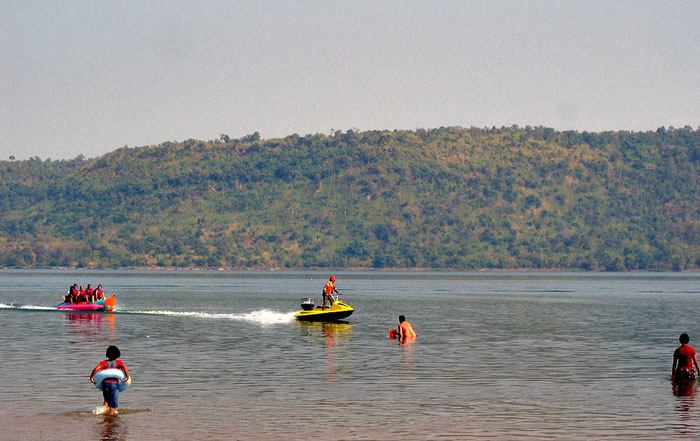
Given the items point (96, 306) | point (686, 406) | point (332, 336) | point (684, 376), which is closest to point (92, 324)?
point (96, 306)

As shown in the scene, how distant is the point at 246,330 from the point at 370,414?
1561 inches

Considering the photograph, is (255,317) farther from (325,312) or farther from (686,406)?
(686,406)

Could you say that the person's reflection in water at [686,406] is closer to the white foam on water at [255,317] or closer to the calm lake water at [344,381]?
the calm lake water at [344,381]

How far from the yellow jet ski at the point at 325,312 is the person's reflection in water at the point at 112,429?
4329 cm

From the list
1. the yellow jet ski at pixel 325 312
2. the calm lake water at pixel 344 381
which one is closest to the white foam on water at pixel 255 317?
the calm lake water at pixel 344 381

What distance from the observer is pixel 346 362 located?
167 ft

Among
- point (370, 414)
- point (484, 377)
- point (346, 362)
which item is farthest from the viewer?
point (346, 362)

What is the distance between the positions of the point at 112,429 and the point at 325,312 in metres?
45.8

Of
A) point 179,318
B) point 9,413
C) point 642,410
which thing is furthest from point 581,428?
point 179,318

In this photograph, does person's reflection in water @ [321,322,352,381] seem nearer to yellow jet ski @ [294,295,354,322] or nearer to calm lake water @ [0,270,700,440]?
calm lake water @ [0,270,700,440]

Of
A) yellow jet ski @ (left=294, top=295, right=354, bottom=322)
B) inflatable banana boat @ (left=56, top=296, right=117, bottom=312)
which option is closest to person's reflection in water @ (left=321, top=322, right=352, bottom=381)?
yellow jet ski @ (left=294, top=295, right=354, bottom=322)

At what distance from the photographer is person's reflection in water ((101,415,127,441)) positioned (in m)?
30.5

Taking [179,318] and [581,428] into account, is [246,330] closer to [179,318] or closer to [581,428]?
[179,318]

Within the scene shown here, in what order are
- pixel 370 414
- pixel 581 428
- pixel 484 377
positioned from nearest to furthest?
pixel 581 428, pixel 370 414, pixel 484 377
